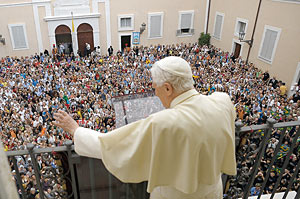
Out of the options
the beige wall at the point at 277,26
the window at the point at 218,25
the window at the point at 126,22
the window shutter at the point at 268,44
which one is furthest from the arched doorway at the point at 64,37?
the window shutter at the point at 268,44

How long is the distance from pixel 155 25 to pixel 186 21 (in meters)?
2.35

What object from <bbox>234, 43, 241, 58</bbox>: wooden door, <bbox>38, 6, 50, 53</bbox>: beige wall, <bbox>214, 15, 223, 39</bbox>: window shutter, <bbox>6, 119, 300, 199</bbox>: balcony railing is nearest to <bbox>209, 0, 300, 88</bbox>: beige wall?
<bbox>234, 43, 241, 58</bbox>: wooden door

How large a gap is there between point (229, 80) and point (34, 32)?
1205 centimetres

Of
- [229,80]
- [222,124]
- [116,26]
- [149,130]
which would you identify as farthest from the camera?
[116,26]

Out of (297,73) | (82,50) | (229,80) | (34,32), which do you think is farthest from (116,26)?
(297,73)

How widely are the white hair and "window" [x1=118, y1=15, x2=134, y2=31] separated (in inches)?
628

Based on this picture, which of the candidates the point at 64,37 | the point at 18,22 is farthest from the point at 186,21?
the point at 18,22

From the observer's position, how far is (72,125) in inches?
65.9

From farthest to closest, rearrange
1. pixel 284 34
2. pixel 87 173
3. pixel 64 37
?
pixel 64 37, pixel 284 34, pixel 87 173

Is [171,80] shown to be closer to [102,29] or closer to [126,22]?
[102,29]

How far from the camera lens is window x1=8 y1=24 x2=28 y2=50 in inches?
590

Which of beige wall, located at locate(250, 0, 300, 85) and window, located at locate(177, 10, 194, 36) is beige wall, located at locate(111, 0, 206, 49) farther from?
beige wall, located at locate(250, 0, 300, 85)

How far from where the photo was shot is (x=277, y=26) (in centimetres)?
1235

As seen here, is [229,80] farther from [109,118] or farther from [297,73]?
[109,118]
